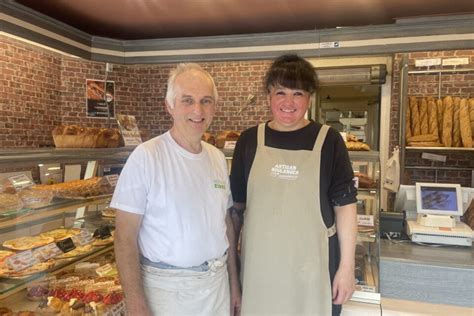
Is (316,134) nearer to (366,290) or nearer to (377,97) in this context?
(366,290)

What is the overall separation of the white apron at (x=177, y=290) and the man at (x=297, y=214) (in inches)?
10.2

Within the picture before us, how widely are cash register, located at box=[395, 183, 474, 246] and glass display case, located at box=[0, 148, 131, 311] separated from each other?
201 cm

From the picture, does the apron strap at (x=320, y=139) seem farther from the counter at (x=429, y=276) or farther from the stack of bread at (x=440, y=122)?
the stack of bread at (x=440, y=122)

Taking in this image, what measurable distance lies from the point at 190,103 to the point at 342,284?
3.20ft

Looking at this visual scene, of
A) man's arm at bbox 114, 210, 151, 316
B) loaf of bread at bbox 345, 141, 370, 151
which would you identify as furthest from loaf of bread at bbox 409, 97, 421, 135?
man's arm at bbox 114, 210, 151, 316

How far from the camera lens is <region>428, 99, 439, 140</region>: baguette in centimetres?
397

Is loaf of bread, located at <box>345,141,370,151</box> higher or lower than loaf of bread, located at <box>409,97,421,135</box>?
lower

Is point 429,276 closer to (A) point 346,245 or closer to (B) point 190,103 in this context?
(A) point 346,245

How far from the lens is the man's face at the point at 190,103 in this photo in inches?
55.1

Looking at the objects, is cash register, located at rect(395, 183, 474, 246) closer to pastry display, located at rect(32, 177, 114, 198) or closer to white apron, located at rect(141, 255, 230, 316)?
white apron, located at rect(141, 255, 230, 316)

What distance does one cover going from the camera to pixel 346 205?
1507mm

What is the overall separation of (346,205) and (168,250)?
742 mm

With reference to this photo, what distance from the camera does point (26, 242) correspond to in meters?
1.81

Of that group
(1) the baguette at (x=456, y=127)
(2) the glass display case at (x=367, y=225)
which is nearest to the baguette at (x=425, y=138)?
(1) the baguette at (x=456, y=127)
